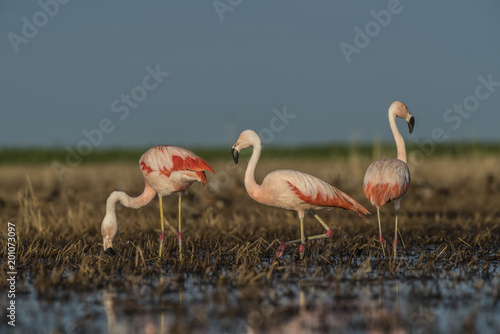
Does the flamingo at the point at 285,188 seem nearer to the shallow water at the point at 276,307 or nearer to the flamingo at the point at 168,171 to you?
the flamingo at the point at 168,171

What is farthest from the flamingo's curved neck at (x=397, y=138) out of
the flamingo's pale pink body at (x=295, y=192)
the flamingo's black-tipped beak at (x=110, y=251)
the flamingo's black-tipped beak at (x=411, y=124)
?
the flamingo's black-tipped beak at (x=110, y=251)

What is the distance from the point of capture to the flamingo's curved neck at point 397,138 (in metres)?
8.45

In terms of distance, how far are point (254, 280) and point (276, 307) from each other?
33.9 inches

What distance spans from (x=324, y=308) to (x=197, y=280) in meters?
1.59

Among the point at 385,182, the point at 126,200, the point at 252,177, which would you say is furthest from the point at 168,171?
the point at 385,182

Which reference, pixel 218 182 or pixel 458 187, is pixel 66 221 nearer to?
pixel 218 182

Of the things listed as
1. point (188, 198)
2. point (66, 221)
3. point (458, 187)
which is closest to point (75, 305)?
point (66, 221)

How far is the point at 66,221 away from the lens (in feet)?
35.1

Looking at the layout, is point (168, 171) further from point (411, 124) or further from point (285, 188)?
point (411, 124)

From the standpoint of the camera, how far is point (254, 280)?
241 inches

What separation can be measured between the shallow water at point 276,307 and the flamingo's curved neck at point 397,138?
2.19 meters

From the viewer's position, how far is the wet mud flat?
15.9 feet

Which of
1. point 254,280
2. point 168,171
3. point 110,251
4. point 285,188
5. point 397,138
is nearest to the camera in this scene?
point 254,280

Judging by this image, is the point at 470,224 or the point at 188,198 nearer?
the point at 470,224
